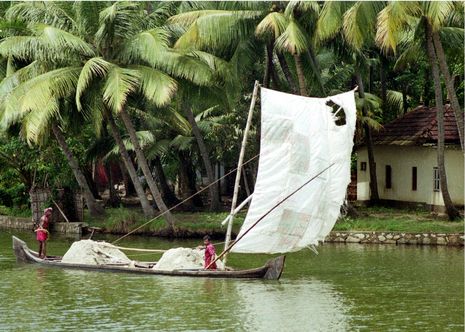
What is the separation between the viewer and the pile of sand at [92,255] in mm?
28906

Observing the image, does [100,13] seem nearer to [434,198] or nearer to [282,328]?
[434,198]

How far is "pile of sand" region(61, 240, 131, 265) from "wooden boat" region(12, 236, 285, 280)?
27cm

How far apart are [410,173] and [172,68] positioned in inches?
412

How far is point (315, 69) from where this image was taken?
37344 mm

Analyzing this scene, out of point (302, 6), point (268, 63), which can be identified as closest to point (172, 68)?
point (268, 63)

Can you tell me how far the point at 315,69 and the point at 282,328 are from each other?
17495 mm

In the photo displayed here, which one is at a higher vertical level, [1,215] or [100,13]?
[100,13]

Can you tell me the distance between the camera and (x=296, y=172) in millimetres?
26438

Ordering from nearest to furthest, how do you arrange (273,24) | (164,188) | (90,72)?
1. (90,72)
2. (273,24)
3. (164,188)

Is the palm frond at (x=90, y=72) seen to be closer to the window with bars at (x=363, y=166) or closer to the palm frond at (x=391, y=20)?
the palm frond at (x=391, y=20)

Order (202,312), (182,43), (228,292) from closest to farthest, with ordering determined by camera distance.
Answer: (202,312), (228,292), (182,43)

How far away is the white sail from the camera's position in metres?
26.2

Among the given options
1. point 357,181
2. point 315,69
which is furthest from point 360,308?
point 357,181

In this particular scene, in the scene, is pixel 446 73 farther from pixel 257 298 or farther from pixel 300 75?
pixel 257 298
